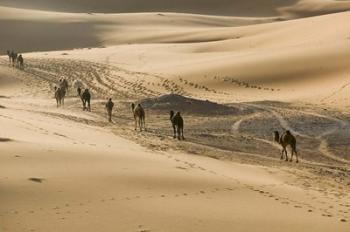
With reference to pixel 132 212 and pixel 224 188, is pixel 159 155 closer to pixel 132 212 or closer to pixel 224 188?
pixel 224 188

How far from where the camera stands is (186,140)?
18.8 meters

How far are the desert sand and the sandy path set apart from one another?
3cm

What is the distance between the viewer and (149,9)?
11462cm

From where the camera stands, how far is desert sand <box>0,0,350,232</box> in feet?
29.6

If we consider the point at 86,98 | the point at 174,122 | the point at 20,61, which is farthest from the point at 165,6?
the point at 174,122

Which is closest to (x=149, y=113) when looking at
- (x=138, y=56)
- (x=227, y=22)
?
(x=138, y=56)

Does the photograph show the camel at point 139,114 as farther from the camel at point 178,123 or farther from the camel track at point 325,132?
the camel track at point 325,132

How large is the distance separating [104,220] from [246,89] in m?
23.0

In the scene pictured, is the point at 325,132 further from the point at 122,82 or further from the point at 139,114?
the point at 122,82

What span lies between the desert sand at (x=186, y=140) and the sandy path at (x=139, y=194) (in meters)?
0.03

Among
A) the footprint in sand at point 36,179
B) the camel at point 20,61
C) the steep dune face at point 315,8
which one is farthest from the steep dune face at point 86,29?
the footprint in sand at point 36,179

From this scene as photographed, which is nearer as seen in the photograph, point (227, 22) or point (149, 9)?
point (227, 22)

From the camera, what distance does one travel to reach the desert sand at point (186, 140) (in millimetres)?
9023

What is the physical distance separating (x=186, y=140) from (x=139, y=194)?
30.0 ft
